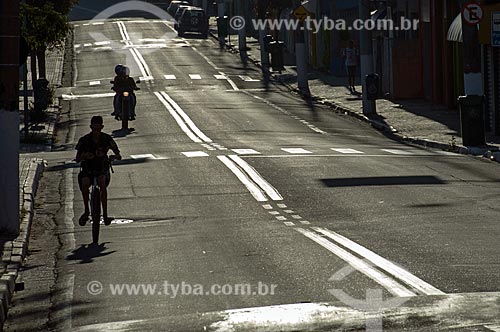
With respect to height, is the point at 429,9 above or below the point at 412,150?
above

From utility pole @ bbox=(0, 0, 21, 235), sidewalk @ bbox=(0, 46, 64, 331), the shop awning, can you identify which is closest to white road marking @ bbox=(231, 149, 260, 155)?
sidewalk @ bbox=(0, 46, 64, 331)

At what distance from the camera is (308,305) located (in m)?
11.6

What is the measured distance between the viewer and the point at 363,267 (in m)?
13.8

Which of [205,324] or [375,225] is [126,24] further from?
[205,324]

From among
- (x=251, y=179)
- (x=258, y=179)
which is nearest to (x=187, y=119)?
(x=251, y=179)

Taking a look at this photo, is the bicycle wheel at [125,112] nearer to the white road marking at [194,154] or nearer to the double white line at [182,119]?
the double white line at [182,119]

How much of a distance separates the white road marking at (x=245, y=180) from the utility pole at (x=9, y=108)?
14.6 ft

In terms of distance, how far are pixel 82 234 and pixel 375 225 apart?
4.14 metres

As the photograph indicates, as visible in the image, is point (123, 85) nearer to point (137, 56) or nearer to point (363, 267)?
point (363, 267)

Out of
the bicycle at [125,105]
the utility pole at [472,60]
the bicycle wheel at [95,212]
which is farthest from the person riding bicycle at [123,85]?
the bicycle wheel at [95,212]

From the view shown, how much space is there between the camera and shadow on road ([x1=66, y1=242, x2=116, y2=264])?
16141 mm

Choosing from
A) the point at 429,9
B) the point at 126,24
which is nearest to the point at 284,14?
the point at 126,24

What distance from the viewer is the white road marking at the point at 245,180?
21.8 metres

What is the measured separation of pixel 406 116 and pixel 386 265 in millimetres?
26905
